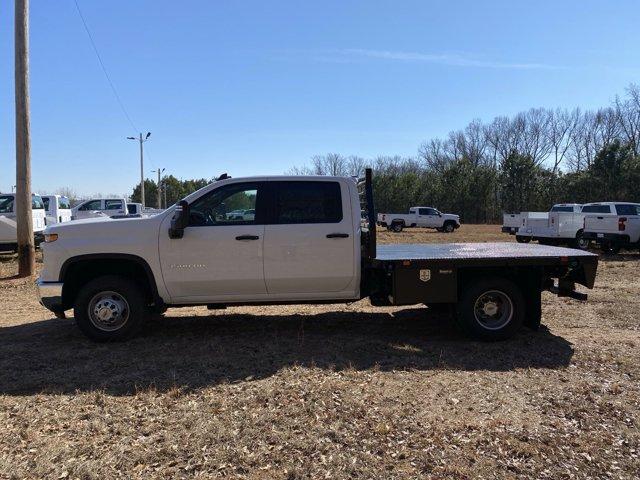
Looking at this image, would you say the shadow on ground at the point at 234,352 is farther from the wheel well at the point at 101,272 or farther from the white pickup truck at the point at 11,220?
the white pickup truck at the point at 11,220

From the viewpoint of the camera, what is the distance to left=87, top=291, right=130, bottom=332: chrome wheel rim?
6.14 m

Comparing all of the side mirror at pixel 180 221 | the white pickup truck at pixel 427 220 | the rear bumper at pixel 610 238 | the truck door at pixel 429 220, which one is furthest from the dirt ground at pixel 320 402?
the truck door at pixel 429 220

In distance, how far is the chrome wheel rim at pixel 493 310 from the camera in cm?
636

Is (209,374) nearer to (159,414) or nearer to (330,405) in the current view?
(159,414)

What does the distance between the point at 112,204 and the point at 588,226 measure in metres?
19.5

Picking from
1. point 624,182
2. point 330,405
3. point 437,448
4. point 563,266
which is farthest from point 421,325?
point 624,182

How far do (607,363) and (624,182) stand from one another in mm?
46857

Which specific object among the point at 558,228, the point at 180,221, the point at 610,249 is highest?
the point at 180,221

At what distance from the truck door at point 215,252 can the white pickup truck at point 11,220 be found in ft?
34.1

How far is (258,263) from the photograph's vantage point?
6.12 metres

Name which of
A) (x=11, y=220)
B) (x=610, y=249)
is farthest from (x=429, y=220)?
(x=11, y=220)

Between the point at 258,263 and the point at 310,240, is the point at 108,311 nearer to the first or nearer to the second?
the point at 258,263

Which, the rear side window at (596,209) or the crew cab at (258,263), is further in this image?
the rear side window at (596,209)

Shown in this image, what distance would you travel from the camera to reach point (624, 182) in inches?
1795
